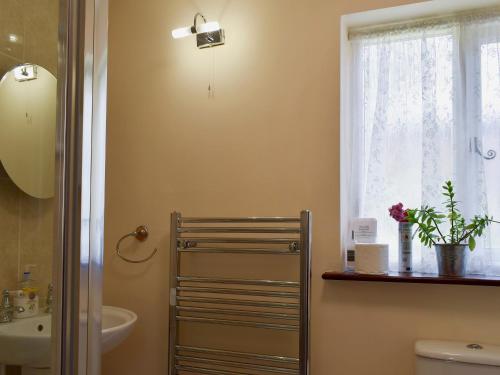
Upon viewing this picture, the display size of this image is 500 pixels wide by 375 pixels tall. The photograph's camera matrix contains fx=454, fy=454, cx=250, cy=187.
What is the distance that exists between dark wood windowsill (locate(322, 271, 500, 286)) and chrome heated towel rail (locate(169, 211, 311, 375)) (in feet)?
0.42

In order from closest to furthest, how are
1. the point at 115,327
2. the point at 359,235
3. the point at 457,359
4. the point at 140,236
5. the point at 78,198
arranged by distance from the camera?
the point at 78,198
the point at 457,359
the point at 115,327
the point at 359,235
the point at 140,236

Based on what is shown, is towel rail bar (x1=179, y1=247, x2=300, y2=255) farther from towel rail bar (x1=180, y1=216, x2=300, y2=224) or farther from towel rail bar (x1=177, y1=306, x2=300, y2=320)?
towel rail bar (x1=177, y1=306, x2=300, y2=320)

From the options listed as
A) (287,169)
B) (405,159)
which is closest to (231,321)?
(287,169)

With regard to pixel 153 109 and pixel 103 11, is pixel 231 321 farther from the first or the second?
pixel 103 11

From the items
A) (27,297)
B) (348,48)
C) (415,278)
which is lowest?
(415,278)

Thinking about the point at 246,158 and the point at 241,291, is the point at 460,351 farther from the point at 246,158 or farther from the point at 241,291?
the point at 246,158

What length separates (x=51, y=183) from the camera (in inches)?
24.8

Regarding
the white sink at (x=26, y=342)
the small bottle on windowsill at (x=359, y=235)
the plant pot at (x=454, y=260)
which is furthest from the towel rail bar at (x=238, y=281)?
the white sink at (x=26, y=342)

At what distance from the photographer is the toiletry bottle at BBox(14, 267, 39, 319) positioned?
2.16 feet

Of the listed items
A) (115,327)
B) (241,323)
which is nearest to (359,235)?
(241,323)

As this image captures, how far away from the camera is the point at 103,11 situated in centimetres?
70

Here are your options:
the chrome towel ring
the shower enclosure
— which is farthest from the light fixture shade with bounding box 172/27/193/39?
the shower enclosure

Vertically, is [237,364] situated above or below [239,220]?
below

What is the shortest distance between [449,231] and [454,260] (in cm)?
16
